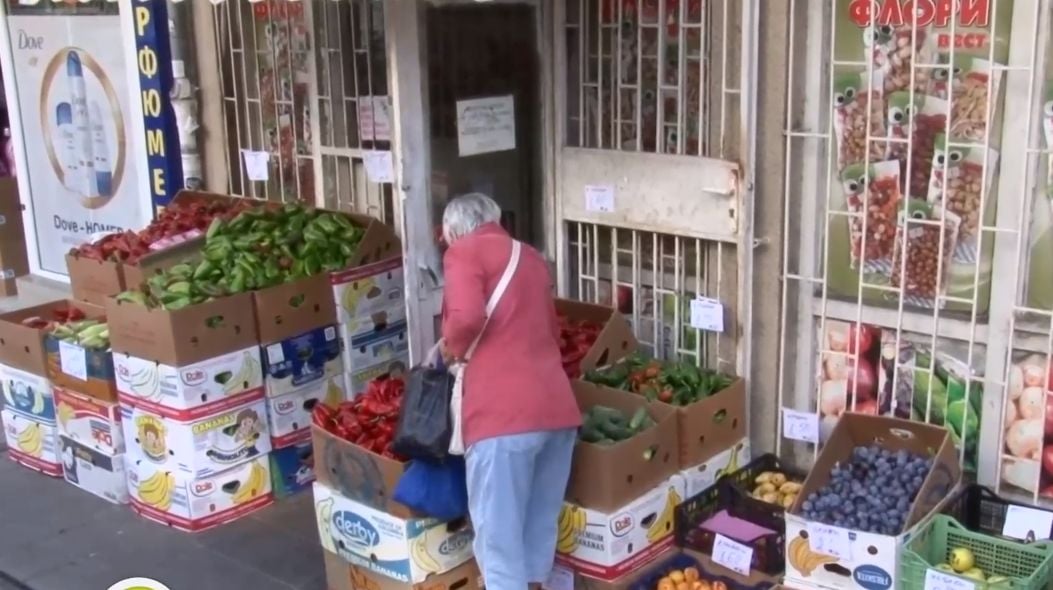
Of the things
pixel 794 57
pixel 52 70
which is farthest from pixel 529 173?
pixel 52 70

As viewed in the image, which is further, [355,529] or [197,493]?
[197,493]

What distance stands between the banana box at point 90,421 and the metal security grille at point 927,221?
311 cm

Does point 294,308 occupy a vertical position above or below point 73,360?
above

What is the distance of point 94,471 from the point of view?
5.69 meters

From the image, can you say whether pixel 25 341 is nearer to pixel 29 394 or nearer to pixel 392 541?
pixel 29 394

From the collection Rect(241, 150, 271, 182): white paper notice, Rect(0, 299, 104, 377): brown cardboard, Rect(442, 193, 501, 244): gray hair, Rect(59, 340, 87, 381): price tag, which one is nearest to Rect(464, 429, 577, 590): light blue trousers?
Rect(442, 193, 501, 244): gray hair

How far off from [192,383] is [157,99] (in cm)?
244

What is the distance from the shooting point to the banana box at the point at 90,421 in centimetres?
550

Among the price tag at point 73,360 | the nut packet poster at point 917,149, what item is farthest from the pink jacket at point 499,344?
the price tag at point 73,360

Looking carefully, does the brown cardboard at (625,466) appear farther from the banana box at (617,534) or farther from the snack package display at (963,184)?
the snack package display at (963,184)

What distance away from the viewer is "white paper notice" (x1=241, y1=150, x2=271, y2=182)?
21.3 ft

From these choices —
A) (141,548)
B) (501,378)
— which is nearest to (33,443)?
(141,548)

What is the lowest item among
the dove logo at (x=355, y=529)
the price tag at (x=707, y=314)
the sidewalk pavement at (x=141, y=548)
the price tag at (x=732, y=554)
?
the sidewalk pavement at (x=141, y=548)

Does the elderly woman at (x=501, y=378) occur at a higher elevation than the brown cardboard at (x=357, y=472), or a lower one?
higher
